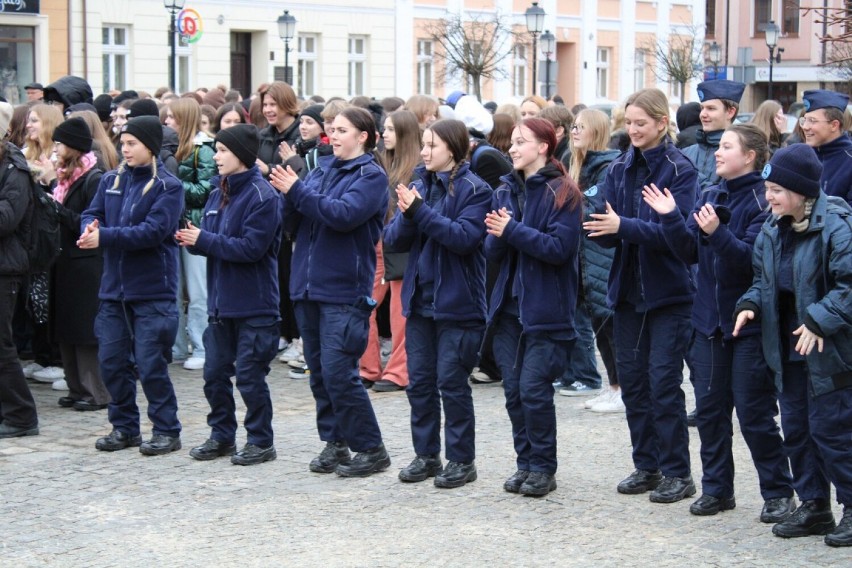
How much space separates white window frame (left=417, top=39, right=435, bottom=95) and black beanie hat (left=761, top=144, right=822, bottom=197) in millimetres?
37130

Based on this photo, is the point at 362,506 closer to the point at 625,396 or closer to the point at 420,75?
the point at 625,396

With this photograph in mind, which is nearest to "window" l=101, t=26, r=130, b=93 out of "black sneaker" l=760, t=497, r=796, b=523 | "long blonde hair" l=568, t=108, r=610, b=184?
"long blonde hair" l=568, t=108, r=610, b=184

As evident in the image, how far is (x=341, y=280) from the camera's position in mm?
7793

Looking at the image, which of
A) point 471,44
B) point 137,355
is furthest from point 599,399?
point 471,44

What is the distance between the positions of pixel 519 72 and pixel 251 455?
135ft

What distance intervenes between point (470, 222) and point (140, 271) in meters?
2.25

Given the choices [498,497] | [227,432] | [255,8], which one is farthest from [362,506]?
[255,8]

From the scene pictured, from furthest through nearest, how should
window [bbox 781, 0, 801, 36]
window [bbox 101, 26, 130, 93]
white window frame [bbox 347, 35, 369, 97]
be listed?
window [bbox 781, 0, 801, 36], white window frame [bbox 347, 35, 369, 97], window [bbox 101, 26, 130, 93]

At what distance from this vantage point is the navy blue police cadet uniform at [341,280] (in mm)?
7762

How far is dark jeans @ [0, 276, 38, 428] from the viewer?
9.02 metres

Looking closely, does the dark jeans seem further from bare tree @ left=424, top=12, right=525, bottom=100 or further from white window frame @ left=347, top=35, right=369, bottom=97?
white window frame @ left=347, top=35, right=369, bottom=97

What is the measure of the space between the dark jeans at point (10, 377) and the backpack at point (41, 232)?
0.19m

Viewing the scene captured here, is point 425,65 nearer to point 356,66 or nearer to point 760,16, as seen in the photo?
point 356,66

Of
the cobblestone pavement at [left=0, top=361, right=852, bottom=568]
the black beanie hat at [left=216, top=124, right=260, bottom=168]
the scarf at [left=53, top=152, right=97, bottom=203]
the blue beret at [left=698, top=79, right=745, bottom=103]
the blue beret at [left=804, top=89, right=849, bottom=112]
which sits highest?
the blue beret at [left=698, top=79, right=745, bottom=103]
